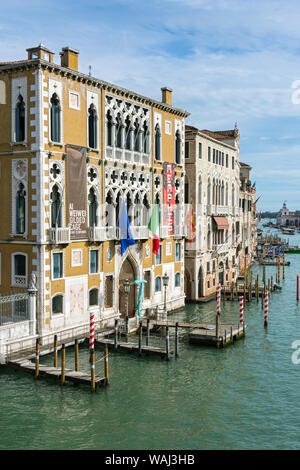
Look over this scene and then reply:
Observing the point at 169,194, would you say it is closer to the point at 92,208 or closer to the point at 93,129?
the point at 92,208

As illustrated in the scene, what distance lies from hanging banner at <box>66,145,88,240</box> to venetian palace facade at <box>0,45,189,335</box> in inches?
1.8

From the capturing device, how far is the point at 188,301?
40062 mm

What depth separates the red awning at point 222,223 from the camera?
1717 inches

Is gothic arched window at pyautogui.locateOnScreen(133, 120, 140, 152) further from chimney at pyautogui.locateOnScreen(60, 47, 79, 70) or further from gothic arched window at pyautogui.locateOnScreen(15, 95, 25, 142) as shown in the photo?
gothic arched window at pyautogui.locateOnScreen(15, 95, 25, 142)

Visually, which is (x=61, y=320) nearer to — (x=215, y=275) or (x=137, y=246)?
(x=137, y=246)

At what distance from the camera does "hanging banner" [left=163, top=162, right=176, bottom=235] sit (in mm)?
33656

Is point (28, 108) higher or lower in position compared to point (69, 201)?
higher

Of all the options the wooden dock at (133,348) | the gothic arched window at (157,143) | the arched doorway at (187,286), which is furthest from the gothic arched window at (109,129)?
the arched doorway at (187,286)

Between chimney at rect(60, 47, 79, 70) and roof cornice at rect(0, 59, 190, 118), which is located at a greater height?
chimney at rect(60, 47, 79, 70)

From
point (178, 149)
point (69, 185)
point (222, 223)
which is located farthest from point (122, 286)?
point (222, 223)

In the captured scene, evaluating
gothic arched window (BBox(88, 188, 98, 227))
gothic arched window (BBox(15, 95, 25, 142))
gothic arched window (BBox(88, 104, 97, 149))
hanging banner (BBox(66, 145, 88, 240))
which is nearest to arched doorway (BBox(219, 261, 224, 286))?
gothic arched window (BBox(88, 188, 98, 227))

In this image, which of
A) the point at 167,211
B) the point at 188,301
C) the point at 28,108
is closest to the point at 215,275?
the point at 188,301
